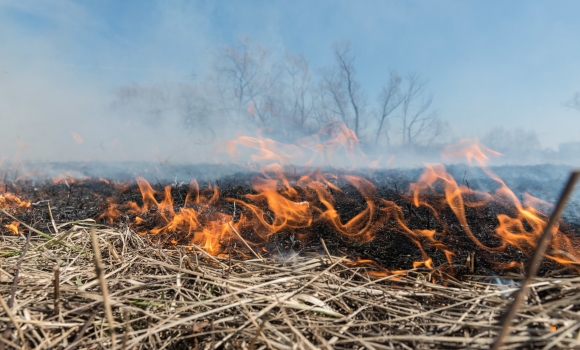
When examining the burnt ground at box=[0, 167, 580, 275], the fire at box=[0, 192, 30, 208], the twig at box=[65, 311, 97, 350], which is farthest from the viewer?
the fire at box=[0, 192, 30, 208]

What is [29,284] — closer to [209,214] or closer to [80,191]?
[209,214]

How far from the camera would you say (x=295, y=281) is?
5.50ft

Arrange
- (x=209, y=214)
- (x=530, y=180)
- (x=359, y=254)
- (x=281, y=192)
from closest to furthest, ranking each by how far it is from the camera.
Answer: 1. (x=359, y=254)
2. (x=209, y=214)
3. (x=281, y=192)
4. (x=530, y=180)

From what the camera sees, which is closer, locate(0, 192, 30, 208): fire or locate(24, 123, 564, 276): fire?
locate(24, 123, 564, 276): fire

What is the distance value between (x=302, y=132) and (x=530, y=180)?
12217 millimetres

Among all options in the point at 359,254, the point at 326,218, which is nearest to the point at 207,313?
the point at 359,254

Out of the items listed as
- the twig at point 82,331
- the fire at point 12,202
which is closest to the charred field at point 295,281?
the twig at point 82,331

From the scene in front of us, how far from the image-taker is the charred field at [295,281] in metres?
1.17

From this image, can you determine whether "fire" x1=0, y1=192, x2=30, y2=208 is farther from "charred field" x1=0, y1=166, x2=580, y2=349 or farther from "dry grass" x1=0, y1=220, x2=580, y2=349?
"dry grass" x1=0, y1=220, x2=580, y2=349

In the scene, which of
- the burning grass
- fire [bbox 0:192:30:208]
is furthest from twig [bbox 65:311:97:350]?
fire [bbox 0:192:30:208]

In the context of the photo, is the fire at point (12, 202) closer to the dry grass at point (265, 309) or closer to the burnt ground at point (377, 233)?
the burnt ground at point (377, 233)

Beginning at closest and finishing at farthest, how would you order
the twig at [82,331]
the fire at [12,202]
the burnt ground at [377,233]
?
the twig at [82,331], the burnt ground at [377,233], the fire at [12,202]

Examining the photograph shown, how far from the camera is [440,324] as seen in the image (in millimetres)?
1198

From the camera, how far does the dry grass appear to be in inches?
44.3
